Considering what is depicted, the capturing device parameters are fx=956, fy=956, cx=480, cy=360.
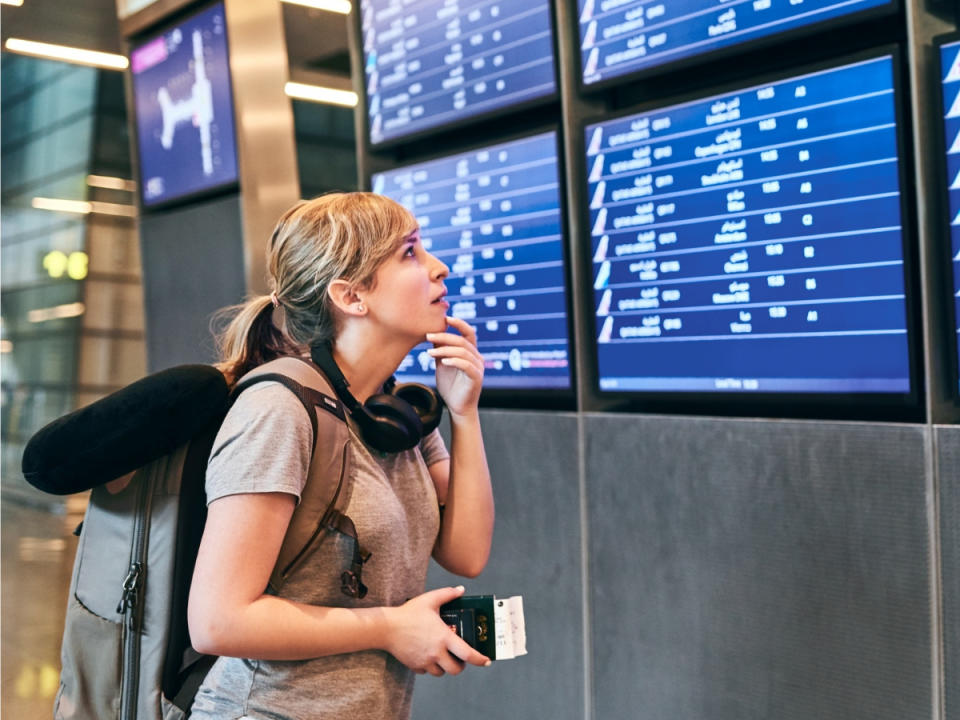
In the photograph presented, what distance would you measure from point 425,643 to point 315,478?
295mm

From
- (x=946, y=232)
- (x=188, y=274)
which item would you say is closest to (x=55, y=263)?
(x=188, y=274)

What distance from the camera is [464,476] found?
1.72m

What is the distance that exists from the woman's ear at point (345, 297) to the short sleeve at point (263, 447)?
0.71ft

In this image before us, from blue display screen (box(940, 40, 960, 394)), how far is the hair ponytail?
4.16ft

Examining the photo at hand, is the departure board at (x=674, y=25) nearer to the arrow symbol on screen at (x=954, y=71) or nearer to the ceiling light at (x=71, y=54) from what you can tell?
the arrow symbol on screen at (x=954, y=71)

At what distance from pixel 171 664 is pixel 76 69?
4.57 metres

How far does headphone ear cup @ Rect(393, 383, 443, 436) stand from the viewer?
1.70m

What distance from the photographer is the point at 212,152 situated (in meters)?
4.09

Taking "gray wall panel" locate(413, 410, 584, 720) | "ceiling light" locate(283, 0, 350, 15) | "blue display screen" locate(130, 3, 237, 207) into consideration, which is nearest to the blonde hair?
"gray wall panel" locate(413, 410, 584, 720)

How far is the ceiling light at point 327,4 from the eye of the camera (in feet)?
13.8

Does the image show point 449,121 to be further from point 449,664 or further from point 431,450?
point 449,664

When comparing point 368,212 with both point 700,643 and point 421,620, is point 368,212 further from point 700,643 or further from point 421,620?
point 700,643

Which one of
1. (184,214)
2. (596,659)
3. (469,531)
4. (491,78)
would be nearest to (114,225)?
(184,214)

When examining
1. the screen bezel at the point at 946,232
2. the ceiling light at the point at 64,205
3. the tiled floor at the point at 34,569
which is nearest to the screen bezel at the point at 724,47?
the screen bezel at the point at 946,232
